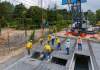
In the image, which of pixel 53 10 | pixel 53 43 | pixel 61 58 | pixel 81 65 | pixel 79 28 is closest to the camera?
pixel 61 58

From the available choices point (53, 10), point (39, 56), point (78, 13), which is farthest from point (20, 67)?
point (53, 10)

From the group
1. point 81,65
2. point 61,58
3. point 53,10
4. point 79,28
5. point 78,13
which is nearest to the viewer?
point 61,58

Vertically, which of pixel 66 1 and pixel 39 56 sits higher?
pixel 66 1

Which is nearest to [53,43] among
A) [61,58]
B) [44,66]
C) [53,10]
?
[61,58]

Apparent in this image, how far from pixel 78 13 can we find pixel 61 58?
36.3 metres

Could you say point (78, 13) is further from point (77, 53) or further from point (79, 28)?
point (77, 53)

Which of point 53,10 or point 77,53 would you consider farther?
point 53,10

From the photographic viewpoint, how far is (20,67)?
17656 mm

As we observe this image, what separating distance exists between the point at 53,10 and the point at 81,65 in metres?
58.3

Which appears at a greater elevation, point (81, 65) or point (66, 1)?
point (66, 1)

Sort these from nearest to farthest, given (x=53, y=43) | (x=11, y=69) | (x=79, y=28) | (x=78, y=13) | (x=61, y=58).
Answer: (x=11, y=69), (x=61, y=58), (x=53, y=43), (x=79, y=28), (x=78, y=13)

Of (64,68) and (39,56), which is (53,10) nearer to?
(39,56)

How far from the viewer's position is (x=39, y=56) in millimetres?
22500

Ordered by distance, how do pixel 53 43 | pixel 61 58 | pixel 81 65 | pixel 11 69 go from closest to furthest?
pixel 11 69 < pixel 61 58 < pixel 81 65 < pixel 53 43
